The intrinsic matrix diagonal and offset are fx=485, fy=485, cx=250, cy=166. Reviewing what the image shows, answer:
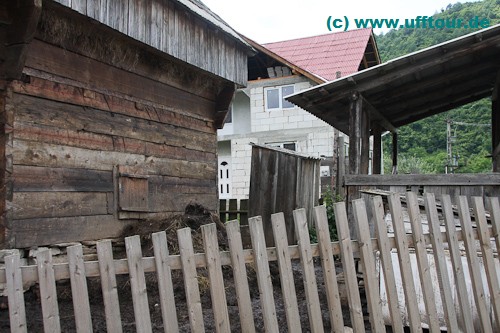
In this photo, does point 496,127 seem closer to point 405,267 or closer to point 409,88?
point 409,88

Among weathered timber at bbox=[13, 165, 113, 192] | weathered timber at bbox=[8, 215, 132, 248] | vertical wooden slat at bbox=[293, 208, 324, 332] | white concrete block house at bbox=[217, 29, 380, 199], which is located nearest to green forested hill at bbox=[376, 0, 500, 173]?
white concrete block house at bbox=[217, 29, 380, 199]

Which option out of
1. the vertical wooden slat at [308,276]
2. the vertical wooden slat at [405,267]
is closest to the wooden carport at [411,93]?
the vertical wooden slat at [405,267]

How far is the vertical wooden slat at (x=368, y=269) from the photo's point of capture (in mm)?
3736

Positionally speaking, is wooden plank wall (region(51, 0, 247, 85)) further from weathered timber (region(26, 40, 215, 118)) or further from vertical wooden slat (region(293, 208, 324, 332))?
vertical wooden slat (region(293, 208, 324, 332))

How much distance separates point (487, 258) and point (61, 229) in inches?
183

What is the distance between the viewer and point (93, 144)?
6.42 metres

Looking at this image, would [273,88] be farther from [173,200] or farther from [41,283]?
[41,283]

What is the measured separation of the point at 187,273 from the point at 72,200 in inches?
133

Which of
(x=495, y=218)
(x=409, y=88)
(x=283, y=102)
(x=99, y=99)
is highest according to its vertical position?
(x=283, y=102)

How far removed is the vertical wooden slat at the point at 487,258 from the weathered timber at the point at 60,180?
14.9 ft

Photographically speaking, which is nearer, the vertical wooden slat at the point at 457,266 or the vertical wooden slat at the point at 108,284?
the vertical wooden slat at the point at 108,284

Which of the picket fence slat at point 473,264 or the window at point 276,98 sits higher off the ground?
the window at point 276,98

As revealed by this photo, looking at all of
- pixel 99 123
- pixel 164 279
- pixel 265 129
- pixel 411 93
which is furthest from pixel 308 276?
pixel 265 129

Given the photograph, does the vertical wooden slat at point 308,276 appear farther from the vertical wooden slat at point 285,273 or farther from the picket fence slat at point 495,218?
the picket fence slat at point 495,218
